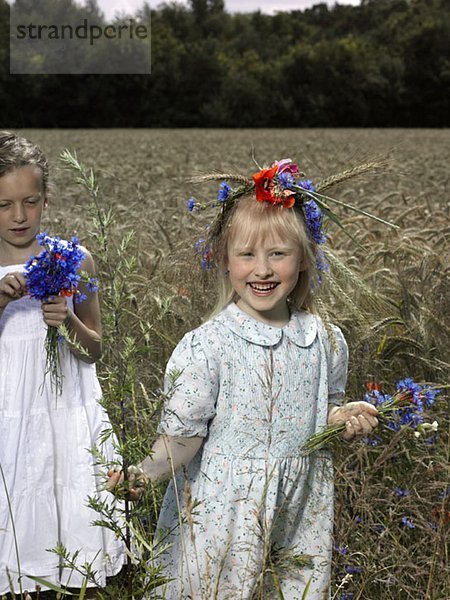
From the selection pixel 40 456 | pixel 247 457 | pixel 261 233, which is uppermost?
pixel 261 233

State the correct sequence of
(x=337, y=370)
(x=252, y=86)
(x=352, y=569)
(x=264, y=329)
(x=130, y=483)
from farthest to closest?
(x=252, y=86), (x=352, y=569), (x=337, y=370), (x=264, y=329), (x=130, y=483)

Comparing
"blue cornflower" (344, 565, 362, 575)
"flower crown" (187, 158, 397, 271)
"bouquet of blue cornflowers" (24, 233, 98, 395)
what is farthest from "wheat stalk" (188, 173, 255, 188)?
"blue cornflower" (344, 565, 362, 575)

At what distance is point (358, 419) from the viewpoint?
212cm

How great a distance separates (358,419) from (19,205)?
1.16 m

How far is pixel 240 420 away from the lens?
7.15 ft

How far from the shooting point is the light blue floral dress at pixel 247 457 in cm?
213

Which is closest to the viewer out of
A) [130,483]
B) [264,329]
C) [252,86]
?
[130,483]

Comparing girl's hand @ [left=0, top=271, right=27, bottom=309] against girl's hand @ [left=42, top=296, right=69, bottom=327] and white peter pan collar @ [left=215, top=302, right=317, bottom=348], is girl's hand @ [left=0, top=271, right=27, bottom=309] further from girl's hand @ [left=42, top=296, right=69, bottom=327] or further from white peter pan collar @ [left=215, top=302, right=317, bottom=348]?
white peter pan collar @ [left=215, top=302, right=317, bottom=348]

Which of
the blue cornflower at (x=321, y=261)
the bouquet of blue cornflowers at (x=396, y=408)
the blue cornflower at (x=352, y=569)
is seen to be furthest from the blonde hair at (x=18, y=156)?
the blue cornflower at (x=352, y=569)

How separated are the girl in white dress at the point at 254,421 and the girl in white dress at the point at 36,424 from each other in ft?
1.74

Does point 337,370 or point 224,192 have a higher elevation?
point 224,192

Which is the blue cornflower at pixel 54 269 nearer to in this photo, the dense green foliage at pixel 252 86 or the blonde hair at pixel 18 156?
the blonde hair at pixel 18 156

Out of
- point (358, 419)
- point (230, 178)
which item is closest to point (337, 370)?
point (358, 419)

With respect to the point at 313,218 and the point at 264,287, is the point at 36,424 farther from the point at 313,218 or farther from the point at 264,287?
the point at 313,218
